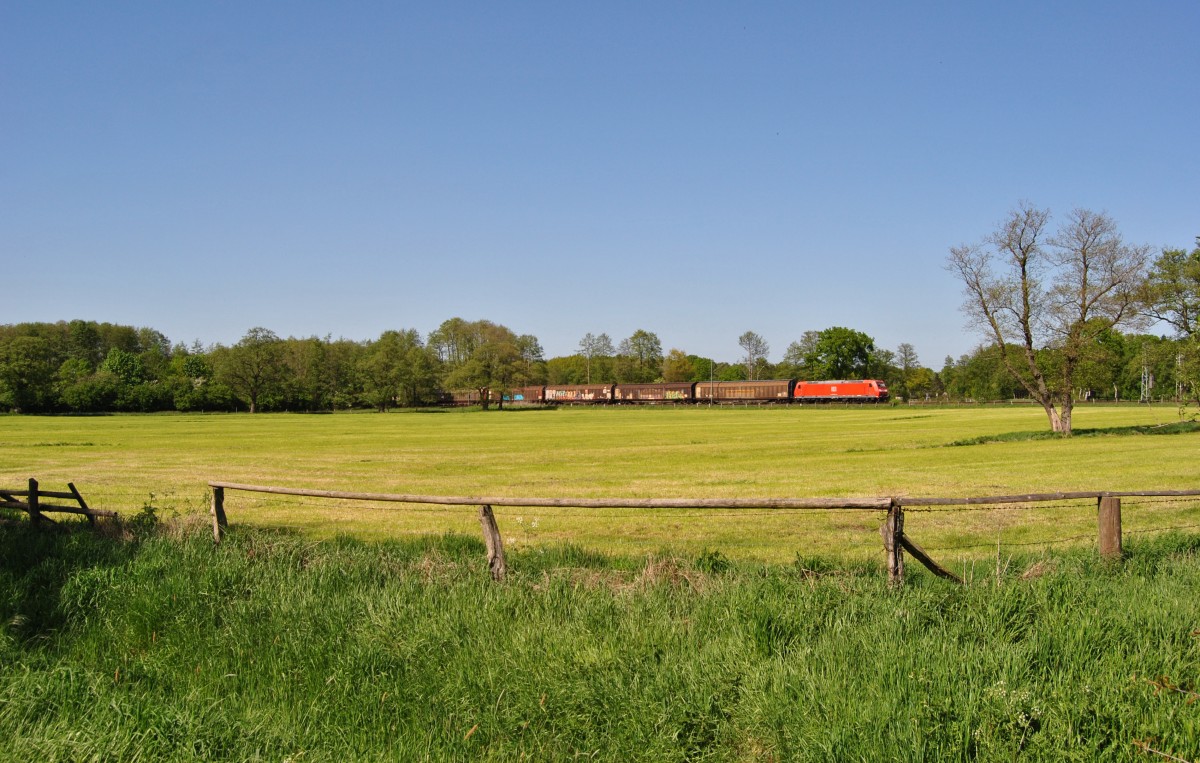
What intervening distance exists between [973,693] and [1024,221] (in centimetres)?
3993

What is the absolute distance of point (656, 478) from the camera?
24.2 m

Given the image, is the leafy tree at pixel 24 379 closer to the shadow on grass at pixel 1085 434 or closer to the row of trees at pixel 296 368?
the row of trees at pixel 296 368

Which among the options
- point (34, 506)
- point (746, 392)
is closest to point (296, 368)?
point (746, 392)

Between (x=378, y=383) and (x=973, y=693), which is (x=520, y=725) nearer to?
(x=973, y=693)

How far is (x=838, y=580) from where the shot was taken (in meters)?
7.33

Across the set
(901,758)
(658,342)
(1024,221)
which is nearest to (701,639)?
(901,758)

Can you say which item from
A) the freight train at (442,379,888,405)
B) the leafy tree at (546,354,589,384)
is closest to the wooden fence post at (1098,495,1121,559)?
the freight train at (442,379,888,405)

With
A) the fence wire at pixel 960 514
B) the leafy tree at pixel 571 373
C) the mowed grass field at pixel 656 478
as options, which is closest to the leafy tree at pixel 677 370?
the leafy tree at pixel 571 373

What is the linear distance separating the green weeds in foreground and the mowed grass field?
2711mm

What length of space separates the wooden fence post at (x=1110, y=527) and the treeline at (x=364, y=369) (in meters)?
25.1

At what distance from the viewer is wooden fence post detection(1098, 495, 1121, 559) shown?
8406mm

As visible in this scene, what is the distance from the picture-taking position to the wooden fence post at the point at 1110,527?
27.6ft

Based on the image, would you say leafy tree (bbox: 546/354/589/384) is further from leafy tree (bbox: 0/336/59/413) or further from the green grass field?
the green grass field

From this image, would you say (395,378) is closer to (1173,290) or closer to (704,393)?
(704,393)
